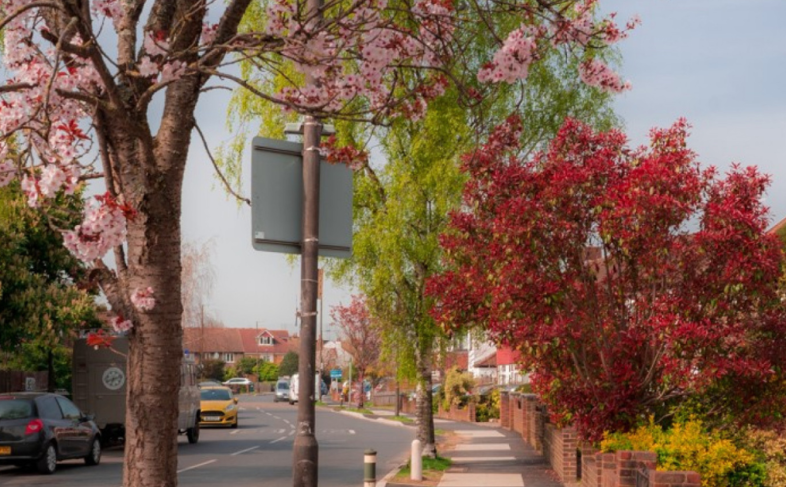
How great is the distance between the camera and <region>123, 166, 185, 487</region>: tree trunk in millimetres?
6363

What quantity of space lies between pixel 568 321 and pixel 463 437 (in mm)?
21889

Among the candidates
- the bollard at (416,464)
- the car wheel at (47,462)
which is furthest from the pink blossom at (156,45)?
the car wheel at (47,462)

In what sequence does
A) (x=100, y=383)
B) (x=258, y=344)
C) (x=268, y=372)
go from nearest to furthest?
(x=100, y=383) < (x=268, y=372) < (x=258, y=344)

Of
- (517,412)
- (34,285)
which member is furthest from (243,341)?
(34,285)

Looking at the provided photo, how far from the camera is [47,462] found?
22125mm

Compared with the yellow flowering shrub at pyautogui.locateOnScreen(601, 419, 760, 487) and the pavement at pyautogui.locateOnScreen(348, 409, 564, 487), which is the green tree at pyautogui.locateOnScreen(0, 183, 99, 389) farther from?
the yellow flowering shrub at pyautogui.locateOnScreen(601, 419, 760, 487)

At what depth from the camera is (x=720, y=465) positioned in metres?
12.2

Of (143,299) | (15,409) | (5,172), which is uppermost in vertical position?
(5,172)

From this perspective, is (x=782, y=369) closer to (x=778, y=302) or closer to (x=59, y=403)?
(x=778, y=302)

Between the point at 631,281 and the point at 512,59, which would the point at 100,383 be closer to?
the point at 631,281

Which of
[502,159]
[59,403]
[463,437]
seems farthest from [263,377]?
[502,159]

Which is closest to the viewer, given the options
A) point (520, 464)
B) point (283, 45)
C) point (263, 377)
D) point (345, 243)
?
point (283, 45)

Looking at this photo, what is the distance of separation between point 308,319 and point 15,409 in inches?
565

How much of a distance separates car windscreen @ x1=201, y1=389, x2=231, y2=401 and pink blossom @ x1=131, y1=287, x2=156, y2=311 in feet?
123
